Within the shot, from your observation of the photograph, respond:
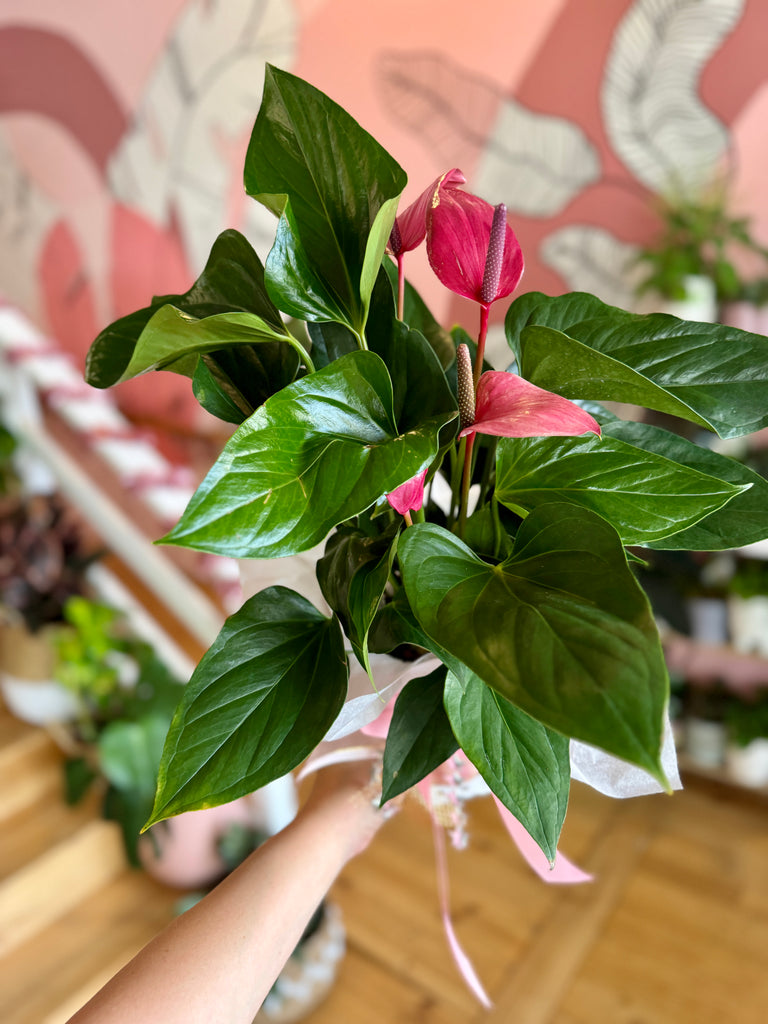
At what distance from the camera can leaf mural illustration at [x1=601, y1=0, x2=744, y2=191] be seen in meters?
1.47

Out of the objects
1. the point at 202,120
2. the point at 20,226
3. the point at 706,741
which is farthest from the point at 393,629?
the point at 20,226

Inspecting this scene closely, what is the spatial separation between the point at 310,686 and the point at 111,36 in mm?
2479

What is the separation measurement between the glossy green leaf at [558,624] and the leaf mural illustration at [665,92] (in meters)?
1.50

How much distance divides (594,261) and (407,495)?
1506 millimetres

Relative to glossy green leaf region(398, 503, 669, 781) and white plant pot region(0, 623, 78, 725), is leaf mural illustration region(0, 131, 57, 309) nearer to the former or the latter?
white plant pot region(0, 623, 78, 725)

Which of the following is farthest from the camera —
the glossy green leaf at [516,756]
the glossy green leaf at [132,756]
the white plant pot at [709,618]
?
the white plant pot at [709,618]

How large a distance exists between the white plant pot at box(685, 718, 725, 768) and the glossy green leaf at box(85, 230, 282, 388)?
71.2 inches

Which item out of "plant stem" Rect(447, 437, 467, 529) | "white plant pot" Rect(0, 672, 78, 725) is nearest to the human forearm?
"plant stem" Rect(447, 437, 467, 529)

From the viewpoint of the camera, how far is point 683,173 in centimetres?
158

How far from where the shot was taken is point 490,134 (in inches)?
67.3

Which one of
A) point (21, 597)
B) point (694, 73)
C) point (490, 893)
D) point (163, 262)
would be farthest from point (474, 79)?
point (490, 893)

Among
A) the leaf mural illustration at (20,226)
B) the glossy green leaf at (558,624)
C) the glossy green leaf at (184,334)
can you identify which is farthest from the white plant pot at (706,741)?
the leaf mural illustration at (20,226)

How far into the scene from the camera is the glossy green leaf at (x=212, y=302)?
471mm

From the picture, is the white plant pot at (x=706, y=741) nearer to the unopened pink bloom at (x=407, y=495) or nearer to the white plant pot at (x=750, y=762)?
the white plant pot at (x=750, y=762)
